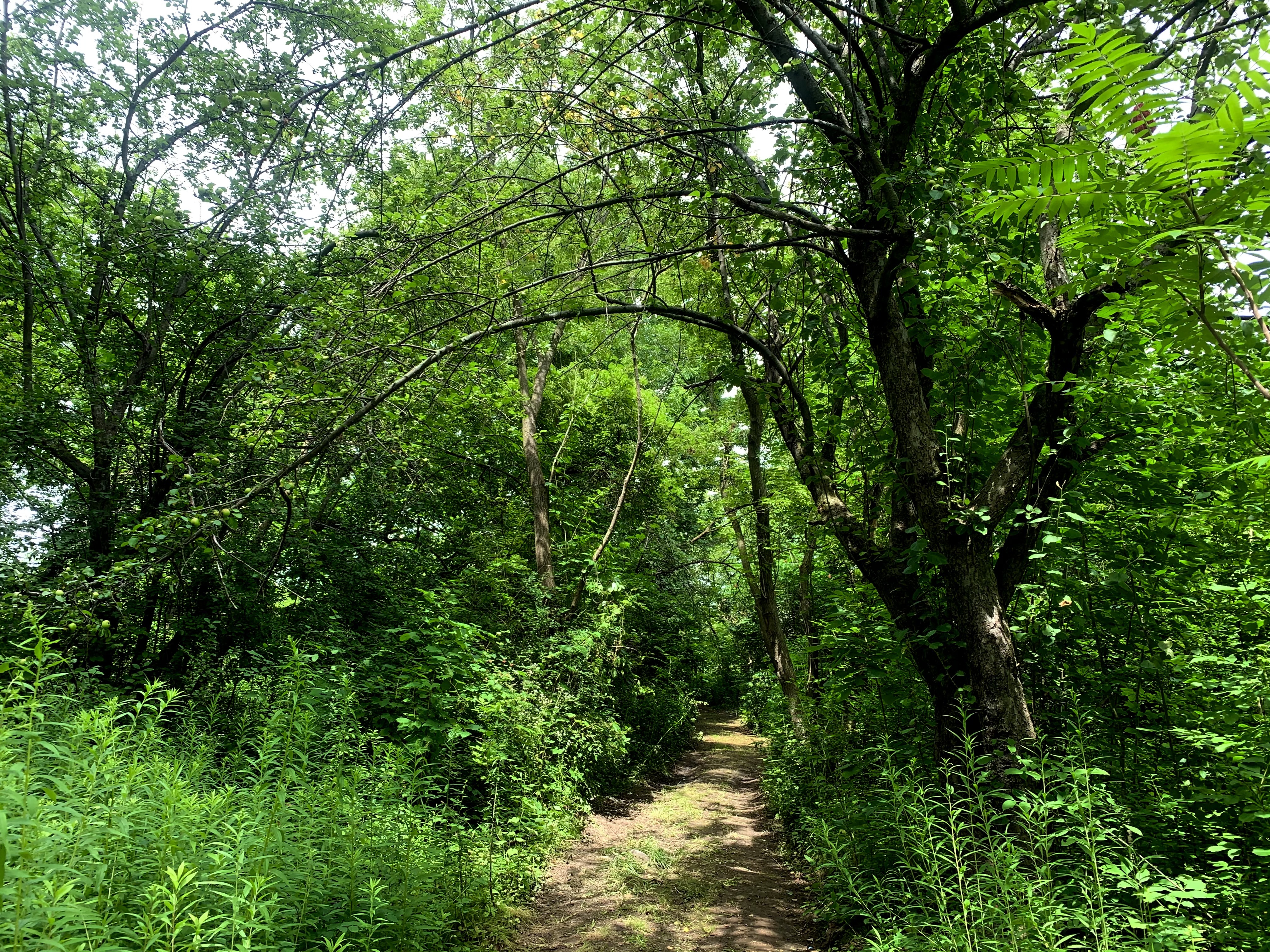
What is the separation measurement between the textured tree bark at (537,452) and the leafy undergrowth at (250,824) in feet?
10.7

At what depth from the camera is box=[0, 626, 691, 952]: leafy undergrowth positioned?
233 cm

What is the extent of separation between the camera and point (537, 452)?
10.2 metres

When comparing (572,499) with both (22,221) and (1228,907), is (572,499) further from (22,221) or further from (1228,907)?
(1228,907)

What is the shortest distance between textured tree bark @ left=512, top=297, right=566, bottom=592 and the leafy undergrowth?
3.25 metres

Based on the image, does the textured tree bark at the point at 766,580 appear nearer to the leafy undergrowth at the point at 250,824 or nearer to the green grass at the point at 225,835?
the leafy undergrowth at the point at 250,824

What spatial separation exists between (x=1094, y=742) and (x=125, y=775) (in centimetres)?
531

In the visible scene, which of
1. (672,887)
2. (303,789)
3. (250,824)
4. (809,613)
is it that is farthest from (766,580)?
(250,824)

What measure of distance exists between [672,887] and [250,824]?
4010mm

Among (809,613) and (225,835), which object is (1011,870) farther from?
(809,613)

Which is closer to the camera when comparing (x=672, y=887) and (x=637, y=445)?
(x=672, y=887)

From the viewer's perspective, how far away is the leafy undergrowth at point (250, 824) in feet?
7.65

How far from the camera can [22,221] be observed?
638 centimetres

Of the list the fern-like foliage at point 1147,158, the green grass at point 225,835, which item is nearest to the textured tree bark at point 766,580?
the green grass at point 225,835

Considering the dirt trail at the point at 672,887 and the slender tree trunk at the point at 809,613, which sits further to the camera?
the slender tree trunk at the point at 809,613
